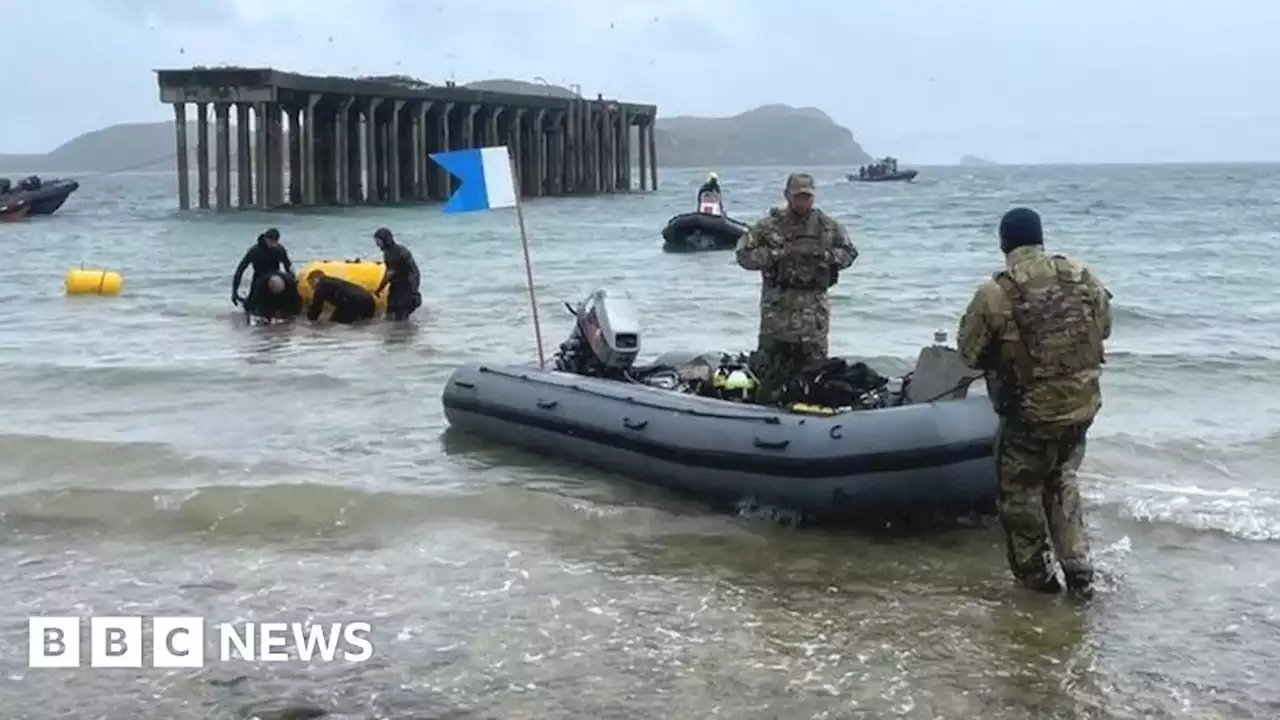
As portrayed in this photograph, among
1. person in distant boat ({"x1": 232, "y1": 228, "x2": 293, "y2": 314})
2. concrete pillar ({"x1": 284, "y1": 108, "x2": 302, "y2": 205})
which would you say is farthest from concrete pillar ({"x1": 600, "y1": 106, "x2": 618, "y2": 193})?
person in distant boat ({"x1": 232, "y1": 228, "x2": 293, "y2": 314})

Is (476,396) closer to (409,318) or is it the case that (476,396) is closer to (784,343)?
(784,343)

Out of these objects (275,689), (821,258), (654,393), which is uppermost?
(821,258)

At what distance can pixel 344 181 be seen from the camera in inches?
1458

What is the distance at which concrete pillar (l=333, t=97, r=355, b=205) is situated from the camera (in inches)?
1426

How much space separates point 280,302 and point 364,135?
26.0 meters

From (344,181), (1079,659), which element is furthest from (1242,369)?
(344,181)

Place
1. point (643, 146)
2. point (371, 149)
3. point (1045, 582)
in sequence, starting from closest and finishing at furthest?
point (1045, 582)
point (371, 149)
point (643, 146)

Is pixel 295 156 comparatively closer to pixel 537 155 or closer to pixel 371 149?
pixel 371 149

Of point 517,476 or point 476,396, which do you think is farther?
point 476,396

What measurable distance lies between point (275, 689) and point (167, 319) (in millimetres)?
11968

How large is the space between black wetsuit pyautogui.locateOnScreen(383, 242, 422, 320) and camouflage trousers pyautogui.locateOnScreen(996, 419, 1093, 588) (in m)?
9.71

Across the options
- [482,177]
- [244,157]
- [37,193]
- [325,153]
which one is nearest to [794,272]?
[482,177]

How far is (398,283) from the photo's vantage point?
47.7ft

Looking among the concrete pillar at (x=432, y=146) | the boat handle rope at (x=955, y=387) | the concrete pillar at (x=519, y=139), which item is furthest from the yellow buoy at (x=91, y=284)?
the concrete pillar at (x=519, y=139)
